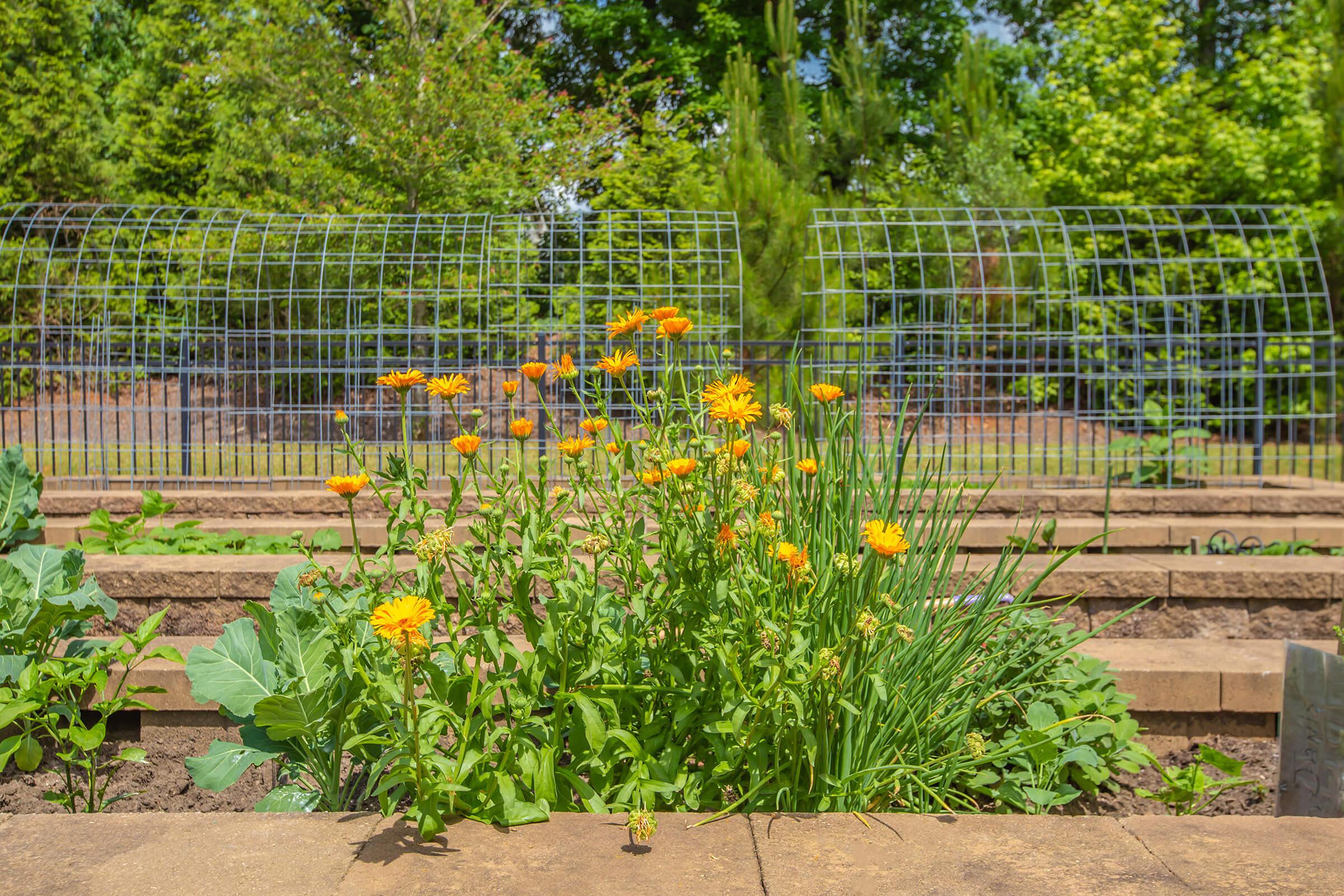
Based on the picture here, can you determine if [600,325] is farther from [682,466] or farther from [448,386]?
[682,466]

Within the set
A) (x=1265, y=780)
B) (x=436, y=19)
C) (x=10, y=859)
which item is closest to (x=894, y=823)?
(x=10, y=859)

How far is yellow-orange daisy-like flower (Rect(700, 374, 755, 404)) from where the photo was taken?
6.86ft

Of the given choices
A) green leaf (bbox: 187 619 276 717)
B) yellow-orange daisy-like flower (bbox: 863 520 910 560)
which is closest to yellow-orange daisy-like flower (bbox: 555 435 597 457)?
yellow-orange daisy-like flower (bbox: 863 520 910 560)

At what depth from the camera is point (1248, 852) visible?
183 centimetres

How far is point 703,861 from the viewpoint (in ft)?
5.90

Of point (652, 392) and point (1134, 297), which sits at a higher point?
point (1134, 297)

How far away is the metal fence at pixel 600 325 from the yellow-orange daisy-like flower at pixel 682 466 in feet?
17.9

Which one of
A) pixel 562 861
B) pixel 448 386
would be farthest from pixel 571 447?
pixel 562 861

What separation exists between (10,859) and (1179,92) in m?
19.2

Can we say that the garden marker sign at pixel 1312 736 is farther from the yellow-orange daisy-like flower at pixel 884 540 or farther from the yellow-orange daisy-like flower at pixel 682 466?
A: the yellow-orange daisy-like flower at pixel 682 466

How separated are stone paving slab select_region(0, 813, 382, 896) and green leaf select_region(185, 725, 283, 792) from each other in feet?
1.02

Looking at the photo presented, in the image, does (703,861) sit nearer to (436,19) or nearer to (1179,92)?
(436,19)

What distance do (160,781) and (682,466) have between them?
2.16 m

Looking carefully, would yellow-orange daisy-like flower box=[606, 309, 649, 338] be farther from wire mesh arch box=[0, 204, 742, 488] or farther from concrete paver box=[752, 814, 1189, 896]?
wire mesh arch box=[0, 204, 742, 488]
